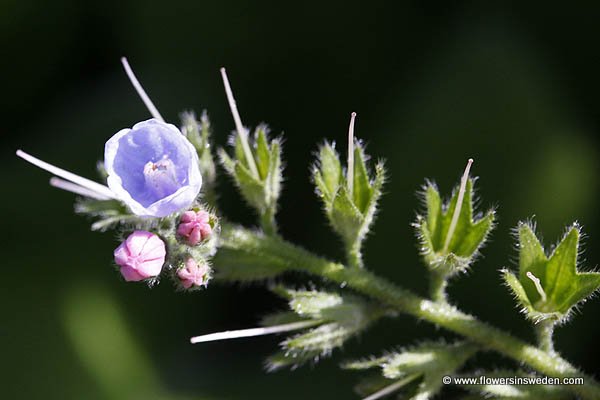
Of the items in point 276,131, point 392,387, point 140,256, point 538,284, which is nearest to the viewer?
point 140,256

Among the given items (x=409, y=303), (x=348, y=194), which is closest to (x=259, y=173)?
(x=348, y=194)

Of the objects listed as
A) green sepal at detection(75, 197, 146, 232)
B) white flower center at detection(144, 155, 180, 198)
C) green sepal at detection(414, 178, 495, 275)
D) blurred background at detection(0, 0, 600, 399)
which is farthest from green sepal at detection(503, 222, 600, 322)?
green sepal at detection(75, 197, 146, 232)

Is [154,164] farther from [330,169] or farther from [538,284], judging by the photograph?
[538,284]

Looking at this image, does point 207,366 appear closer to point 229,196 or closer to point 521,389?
point 229,196

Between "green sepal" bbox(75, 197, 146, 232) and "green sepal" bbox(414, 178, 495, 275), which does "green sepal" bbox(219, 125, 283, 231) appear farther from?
"green sepal" bbox(414, 178, 495, 275)

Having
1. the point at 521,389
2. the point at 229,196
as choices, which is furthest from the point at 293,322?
the point at 229,196

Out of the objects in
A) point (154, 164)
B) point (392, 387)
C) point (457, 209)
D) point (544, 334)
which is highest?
point (154, 164)

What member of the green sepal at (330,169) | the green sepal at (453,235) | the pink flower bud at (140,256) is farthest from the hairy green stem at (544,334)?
the pink flower bud at (140,256)
